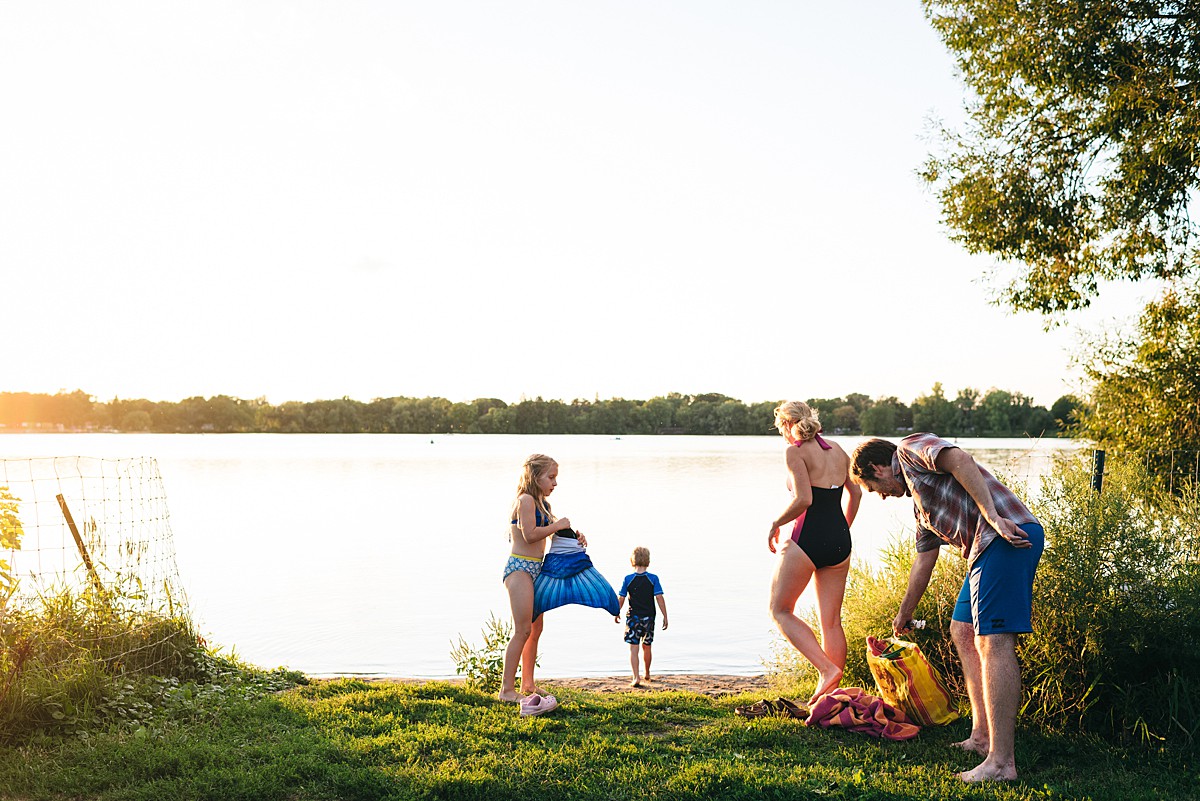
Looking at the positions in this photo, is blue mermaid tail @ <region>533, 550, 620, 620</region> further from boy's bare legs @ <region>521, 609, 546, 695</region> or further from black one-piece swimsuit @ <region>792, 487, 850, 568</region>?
black one-piece swimsuit @ <region>792, 487, 850, 568</region>

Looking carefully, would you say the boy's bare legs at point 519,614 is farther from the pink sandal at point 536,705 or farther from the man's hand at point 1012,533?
the man's hand at point 1012,533

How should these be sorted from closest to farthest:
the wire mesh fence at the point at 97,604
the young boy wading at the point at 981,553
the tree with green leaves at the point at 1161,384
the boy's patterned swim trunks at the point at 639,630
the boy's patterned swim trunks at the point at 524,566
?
the young boy wading at the point at 981,553 → the wire mesh fence at the point at 97,604 → the boy's patterned swim trunks at the point at 524,566 → the boy's patterned swim trunks at the point at 639,630 → the tree with green leaves at the point at 1161,384

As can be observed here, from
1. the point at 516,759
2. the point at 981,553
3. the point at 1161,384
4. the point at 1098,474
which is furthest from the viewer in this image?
the point at 1161,384

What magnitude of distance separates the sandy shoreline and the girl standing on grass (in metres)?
1.80

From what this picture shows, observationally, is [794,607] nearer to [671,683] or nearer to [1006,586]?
[1006,586]

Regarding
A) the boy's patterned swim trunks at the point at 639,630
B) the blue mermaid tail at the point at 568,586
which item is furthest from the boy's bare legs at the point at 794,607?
the boy's patterned swim trunks at the point at 639,630

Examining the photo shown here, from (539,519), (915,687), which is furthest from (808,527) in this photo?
(539,519)

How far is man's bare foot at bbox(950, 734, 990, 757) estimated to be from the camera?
4852 mm

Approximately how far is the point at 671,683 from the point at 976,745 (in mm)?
3951

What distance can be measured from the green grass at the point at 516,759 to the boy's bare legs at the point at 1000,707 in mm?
99

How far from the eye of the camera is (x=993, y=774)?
4422 millimetres

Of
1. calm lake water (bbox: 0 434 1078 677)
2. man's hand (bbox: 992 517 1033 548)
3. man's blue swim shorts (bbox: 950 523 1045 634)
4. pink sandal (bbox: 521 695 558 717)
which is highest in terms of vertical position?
man's hand (bbox: 992 517 1033 548)

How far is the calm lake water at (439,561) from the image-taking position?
10758 mm

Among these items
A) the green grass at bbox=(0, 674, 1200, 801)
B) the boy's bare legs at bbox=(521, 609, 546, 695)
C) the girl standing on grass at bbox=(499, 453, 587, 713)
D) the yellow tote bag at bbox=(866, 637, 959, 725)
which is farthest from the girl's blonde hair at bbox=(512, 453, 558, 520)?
the yellow tote bag at bbox=(866, 637, 959, 725)
